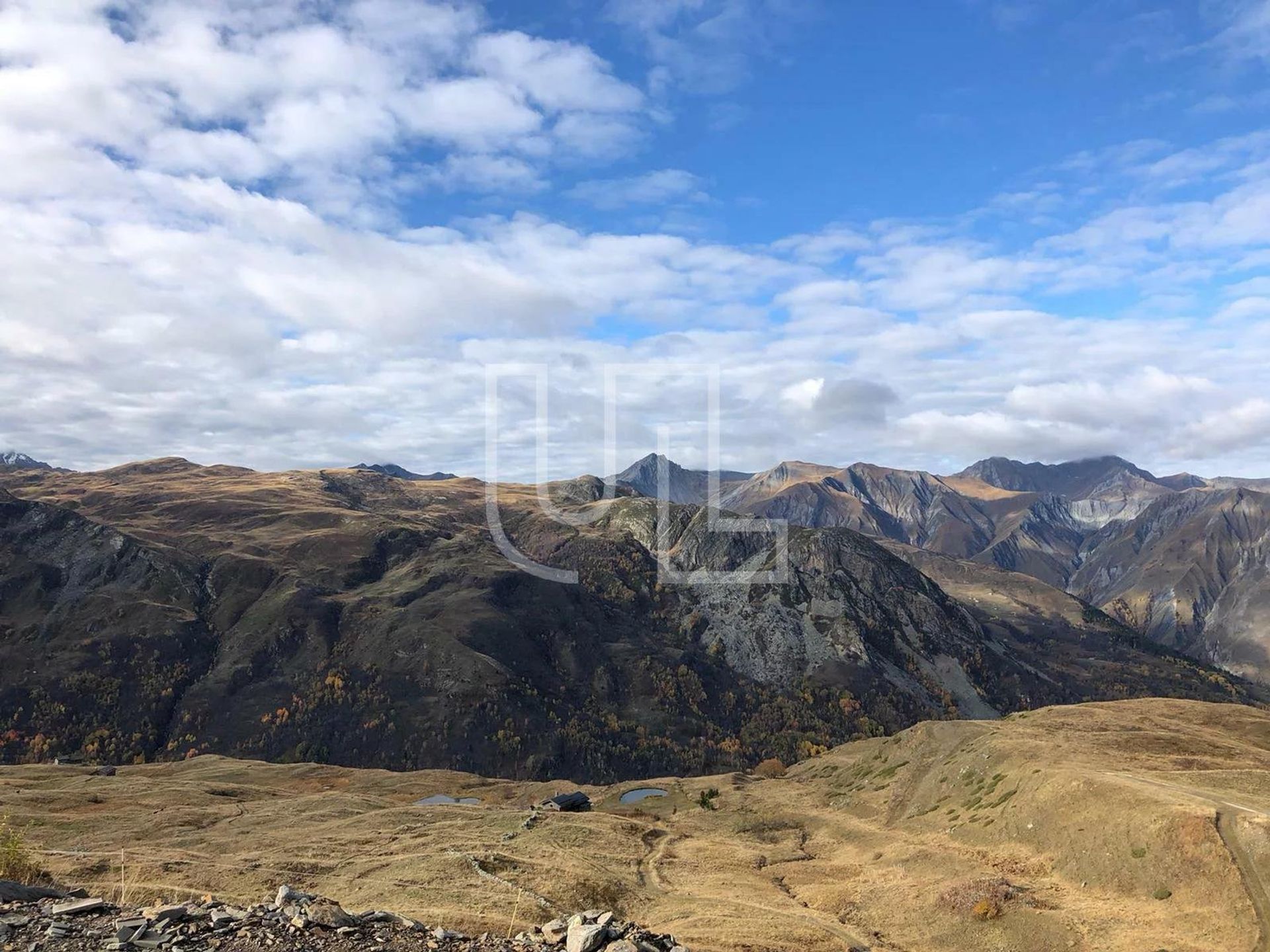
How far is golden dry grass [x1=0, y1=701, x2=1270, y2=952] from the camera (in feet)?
130

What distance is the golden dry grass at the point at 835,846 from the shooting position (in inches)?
1564

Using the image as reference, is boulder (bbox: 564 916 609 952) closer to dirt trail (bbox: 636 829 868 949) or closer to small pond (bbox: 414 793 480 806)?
dirt trail (bbox: 636 829 868 949)

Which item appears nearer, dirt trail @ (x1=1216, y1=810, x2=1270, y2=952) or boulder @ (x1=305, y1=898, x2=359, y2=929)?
boulder @ (x1=305, y1=898, x2=359, y2=929)

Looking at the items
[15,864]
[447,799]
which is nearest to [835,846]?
[447,799]

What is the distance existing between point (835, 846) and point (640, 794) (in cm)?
4107

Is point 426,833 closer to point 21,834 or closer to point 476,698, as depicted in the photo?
point 21,834

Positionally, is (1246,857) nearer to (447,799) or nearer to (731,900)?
(731,900)

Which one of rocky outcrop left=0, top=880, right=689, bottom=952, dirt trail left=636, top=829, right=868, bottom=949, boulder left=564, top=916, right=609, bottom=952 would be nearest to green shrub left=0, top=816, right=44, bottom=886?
rocky outcrop left=0, top=880, right=689, bottom=952

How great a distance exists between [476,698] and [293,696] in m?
49.4

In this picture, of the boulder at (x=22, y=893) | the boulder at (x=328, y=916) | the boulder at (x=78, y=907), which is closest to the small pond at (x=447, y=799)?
the boulder at (x=22, y=893)

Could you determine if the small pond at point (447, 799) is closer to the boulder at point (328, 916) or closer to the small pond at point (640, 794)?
the small pond at point (640, 794)

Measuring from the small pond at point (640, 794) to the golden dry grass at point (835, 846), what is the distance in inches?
235

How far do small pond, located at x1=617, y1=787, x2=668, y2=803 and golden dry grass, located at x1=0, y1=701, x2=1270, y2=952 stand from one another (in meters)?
5.97

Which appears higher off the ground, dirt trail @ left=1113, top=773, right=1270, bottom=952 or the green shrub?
the green shrub
